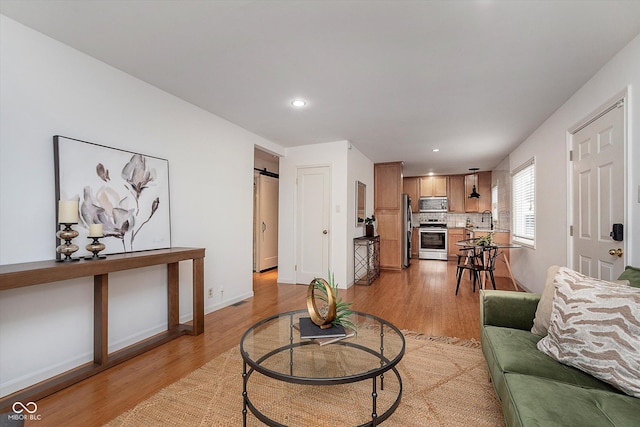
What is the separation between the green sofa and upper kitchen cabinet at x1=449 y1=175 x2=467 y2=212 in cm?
690

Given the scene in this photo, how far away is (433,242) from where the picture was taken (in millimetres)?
8078

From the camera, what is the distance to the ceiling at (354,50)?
5.74 feet

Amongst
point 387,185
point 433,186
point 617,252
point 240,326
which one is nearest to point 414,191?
point 433,186

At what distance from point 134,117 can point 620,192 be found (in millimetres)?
4088

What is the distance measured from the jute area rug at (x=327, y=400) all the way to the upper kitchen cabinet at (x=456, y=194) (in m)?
6.64

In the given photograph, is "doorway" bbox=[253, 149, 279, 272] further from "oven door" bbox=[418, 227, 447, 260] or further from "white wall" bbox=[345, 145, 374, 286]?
"oven door" bbox=[418, 227, 447, 260]

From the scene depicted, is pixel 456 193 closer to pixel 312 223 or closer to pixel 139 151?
pixel 312 223

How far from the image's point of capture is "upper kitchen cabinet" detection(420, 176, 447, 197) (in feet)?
→ 27.1

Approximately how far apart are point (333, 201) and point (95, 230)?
329 centimetres

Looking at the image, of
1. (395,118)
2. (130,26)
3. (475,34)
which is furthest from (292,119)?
(475,34)

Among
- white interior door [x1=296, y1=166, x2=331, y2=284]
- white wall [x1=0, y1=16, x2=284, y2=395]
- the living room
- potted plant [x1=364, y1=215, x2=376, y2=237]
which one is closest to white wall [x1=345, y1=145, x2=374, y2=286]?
potted plant [x1=364, y1=215, x2=376, y2=237]

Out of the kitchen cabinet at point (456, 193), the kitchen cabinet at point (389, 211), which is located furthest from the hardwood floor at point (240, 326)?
the kitchen cabinet at point (456, 193)

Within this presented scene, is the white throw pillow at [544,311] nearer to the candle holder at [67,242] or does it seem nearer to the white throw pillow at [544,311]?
the white throw pillow at [544,311]

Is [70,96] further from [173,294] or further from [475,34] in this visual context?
[475,34]
